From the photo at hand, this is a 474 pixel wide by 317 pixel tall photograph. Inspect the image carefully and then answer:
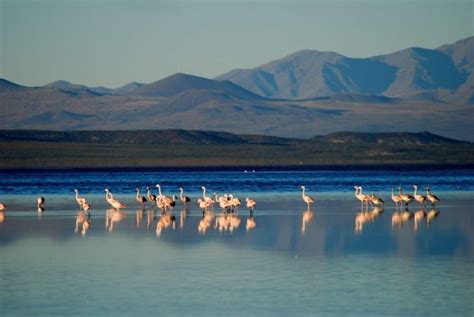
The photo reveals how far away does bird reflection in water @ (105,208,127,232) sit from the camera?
28472 millimetres

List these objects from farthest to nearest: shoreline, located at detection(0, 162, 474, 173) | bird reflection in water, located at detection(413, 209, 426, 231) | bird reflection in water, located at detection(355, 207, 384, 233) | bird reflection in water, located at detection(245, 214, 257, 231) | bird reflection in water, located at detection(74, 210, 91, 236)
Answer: shoreline, located at detection(0, 162, 474, 173)
bird reflection in water, located at detection(413, 209, 426, 231)
bird reflection in water, located at detection(245, 214, 257, 231)
bird reflection in water, located at detection(355, 207, 384, 233)
bird reflection in water, located at detection(74, 210, 91, 236)

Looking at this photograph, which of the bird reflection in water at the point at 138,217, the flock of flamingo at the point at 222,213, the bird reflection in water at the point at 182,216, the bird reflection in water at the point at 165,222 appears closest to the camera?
the bird reflection in water at the point at 165,222

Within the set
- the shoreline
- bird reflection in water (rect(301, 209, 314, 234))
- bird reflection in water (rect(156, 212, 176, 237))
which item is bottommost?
bird reflection in water (rect(156, 212, 176, 237))

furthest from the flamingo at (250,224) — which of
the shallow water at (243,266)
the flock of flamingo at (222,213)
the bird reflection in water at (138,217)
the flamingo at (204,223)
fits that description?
the bird reflection in water at (138,217)

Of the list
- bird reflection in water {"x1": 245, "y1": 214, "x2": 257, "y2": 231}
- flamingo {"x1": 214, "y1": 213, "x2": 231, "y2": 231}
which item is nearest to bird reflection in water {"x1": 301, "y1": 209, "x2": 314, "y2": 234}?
bird reflection in water {"x1": 245, "y1": 214, "x2": 257, "y2": 231}

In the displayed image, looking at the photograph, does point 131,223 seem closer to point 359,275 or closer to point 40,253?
point 40,253

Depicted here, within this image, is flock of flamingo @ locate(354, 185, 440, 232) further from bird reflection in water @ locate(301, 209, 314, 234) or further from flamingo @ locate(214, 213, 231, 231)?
flamingo @ locate(214, 213, 231, 231)

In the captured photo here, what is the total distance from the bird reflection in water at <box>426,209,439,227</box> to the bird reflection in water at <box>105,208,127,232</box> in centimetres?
830

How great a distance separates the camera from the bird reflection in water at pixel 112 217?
28.5 meters

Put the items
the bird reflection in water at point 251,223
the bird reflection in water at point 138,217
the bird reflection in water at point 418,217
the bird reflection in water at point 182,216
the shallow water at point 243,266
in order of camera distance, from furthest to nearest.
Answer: the bird reflection in water at point 138,217 < the bird reflection in water at point 182,216 < the bird reflection in water at point 418,217 < the bird reflection in water at point 251,223 < the shallow water at point 243,266

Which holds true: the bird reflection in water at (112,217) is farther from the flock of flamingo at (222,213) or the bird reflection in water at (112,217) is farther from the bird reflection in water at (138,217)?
the bird reflection in water at (138,217)

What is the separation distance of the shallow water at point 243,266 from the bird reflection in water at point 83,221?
277 mm

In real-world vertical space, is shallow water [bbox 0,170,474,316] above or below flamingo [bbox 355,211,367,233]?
below

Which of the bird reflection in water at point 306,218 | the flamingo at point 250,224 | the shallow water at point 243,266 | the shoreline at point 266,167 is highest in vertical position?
the shoreline at point 266,167
